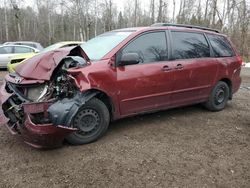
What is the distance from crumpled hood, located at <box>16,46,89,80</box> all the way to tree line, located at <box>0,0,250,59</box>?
23650 mm

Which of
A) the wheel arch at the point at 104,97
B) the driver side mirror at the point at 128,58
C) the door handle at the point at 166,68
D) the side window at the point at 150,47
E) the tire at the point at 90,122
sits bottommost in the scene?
the tire at the point at 90,122

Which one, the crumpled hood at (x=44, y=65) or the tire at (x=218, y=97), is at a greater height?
the crumpled hood at (x=44, y=65)

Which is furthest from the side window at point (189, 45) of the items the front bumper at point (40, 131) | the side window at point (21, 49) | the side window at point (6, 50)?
the side window at point (6, 50)

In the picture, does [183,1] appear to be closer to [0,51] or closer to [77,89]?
[0,51]

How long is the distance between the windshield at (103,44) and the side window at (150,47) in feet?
0.69

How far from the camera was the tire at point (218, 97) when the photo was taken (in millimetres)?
6008

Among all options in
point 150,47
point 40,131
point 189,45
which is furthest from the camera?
point 189,45

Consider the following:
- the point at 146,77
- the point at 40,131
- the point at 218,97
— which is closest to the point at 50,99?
the point at 40,131

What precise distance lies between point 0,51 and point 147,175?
1354cm

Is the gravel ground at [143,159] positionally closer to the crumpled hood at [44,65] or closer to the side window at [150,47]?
the crumpled hood at [44,65]

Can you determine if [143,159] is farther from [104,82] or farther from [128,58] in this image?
[128,58]

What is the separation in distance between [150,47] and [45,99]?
2017mm

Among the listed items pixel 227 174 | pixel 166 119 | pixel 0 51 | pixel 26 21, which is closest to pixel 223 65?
pixel 166 119

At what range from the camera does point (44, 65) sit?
419 cm
